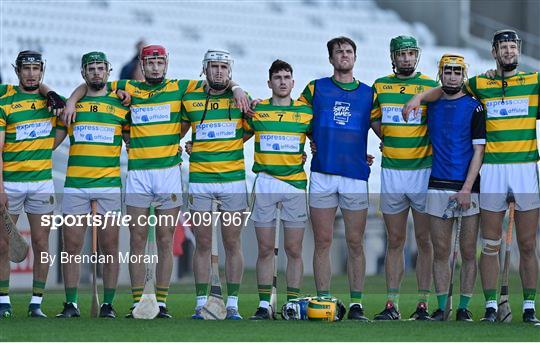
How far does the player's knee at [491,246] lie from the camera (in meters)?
8.19

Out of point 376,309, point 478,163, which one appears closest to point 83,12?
point 376,309

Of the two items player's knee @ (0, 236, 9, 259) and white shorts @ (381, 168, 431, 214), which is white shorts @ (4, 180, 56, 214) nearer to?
player's knee @ (0, 236, 9, 259)

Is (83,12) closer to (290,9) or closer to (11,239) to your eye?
Result: (290,9)

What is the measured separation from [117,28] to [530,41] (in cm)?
944

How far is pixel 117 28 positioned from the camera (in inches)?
835

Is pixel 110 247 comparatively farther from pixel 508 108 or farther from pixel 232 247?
pixel 508 108

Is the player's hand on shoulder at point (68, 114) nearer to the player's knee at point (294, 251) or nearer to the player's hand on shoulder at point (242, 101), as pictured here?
the player's hand on shoulder at point (242, 101)

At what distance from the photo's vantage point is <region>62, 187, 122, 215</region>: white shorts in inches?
335

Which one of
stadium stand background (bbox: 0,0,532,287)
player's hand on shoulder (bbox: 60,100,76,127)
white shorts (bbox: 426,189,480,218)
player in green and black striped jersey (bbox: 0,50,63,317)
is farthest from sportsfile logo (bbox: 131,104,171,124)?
stadium stand background (bbox: 0,0,532,287)

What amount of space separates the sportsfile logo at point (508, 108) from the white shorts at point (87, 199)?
2.56 metres

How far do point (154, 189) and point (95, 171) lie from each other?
420 mm

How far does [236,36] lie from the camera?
22938 millimetres

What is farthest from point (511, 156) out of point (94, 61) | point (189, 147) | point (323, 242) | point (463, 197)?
point (94, 61)

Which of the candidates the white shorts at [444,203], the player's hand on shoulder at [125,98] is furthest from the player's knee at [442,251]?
the player's hand on shoulder at [125,98]
